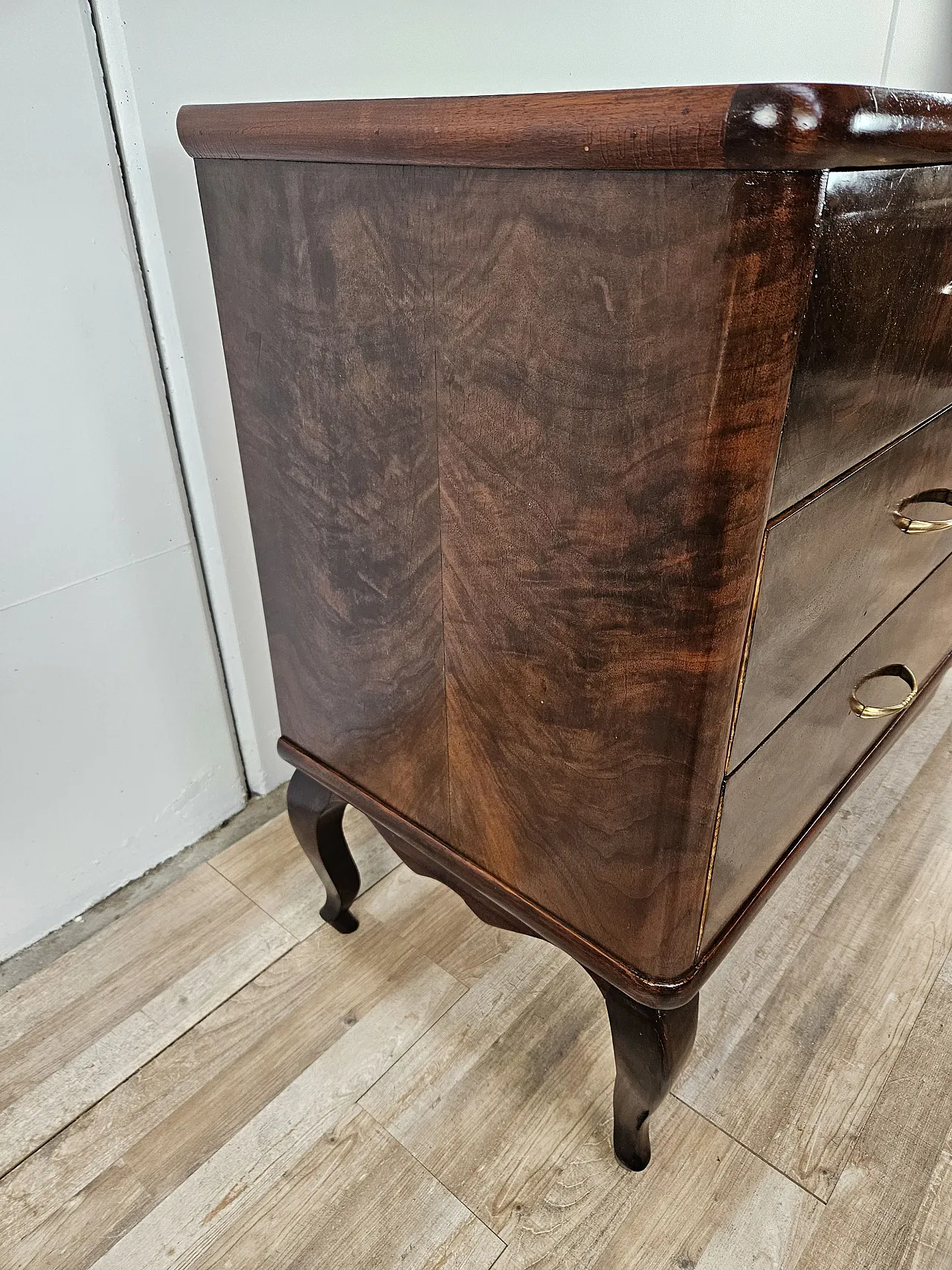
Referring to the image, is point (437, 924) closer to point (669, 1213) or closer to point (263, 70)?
point (669, 1213)

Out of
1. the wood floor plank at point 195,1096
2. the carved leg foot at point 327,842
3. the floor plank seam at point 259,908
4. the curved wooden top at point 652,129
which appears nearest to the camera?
the curved wooden top at point 652,129

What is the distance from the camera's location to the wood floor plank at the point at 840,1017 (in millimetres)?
809

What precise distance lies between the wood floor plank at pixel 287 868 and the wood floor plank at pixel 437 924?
0.09ft

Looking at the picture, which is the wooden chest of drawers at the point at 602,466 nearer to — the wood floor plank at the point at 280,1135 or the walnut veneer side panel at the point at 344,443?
the walnut veneer side panel at the point at 344,443

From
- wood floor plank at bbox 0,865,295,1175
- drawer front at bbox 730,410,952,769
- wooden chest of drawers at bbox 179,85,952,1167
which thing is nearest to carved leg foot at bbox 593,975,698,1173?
wooden chest of drawers at bbox 179,85,952,1167

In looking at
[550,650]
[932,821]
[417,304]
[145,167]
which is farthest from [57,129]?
[932,821]

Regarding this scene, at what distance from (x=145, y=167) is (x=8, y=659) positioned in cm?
48

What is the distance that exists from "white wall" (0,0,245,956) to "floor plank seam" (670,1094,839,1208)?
0.66 metres

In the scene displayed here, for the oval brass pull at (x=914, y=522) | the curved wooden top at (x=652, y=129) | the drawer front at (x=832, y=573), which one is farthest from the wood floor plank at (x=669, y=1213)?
the curved wooden top at (x=652, y=129)

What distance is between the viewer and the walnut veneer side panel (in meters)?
0.54

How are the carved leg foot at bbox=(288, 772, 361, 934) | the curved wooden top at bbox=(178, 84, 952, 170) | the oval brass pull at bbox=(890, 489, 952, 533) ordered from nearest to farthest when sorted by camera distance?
the curved wooden top at bbox=(178, 84, 952, 170) → the oval brass pull at bbox=(890, 489, 952, 533) → the carved leg foot at bbox=(288, 772, 361, 934)

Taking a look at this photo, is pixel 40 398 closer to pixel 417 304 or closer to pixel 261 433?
pixel 261 433

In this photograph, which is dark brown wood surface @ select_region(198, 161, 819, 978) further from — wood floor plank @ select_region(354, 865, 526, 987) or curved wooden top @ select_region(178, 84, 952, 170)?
wood floor plank @ select_region(354, 865, 526, 987)

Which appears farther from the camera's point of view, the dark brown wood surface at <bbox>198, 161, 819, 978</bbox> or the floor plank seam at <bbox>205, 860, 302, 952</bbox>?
the floor plank seam at <bbox>205, 860, 302, 952</bbox>
